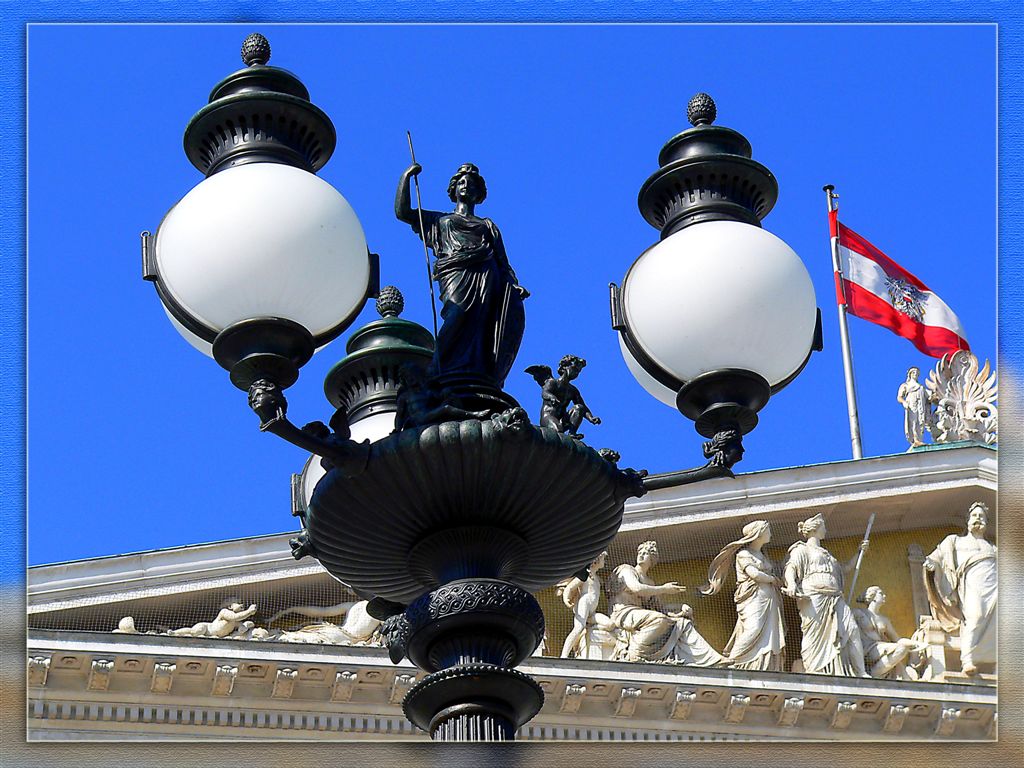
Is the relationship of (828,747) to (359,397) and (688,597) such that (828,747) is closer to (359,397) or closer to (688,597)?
(359,397)

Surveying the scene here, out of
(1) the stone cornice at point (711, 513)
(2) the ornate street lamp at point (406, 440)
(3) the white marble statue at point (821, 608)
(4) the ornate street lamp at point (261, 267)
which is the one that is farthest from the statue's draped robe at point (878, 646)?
(4) the ornate street lamp at point (261, 267)

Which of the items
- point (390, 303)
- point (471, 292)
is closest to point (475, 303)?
point (471, 292)

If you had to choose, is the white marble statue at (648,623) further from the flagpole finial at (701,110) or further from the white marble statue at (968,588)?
the flagpole finial at (701,110)

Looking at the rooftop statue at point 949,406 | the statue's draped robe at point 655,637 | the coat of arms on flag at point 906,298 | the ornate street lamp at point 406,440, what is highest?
the coat of arms on flag at point 906,298

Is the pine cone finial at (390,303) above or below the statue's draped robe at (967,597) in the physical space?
below

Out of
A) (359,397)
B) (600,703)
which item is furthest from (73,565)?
(359,397)

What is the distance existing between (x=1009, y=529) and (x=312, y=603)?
6.74 m

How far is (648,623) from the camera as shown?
21266 mm

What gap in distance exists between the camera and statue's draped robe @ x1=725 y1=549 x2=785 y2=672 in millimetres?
21594

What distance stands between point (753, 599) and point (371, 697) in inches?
155

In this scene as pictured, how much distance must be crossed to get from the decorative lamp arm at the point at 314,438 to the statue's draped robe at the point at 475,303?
0.41 meters

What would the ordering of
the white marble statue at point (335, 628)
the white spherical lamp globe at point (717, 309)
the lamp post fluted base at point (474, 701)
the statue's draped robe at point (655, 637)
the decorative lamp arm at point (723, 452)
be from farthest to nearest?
the statue's draped robe at point (655, 637) < the white marble statue at point (335, 628) < the white spherical lamp globe at point (717, 309) < the decorative lamp arm at point (723, 452) < the lamp post fluted base at point (474, 701)

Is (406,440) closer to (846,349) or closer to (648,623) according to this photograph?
(648,623)

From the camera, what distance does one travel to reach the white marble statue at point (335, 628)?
20.6 m
